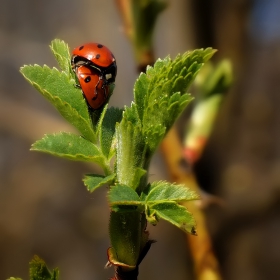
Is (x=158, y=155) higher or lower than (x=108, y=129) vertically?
lower

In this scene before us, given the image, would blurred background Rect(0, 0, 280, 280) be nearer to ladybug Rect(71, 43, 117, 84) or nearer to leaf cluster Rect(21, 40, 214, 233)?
ladybug Rect(71, 43, 117, 84)

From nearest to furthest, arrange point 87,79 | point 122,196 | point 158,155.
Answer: point 122,196 < point 87,79 < point 158,155

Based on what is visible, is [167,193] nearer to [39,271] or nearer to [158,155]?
[39,271]

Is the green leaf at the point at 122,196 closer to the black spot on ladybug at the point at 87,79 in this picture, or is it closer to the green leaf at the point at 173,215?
the green leaf at the point at 173,215

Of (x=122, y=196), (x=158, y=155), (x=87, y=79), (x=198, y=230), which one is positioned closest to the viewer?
(x=122, y=196)

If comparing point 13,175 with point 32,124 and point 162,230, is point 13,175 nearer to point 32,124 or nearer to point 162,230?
point 32,124

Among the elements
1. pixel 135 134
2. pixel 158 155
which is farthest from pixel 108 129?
pixel 158 155

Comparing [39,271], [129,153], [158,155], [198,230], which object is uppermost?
[129,153]
